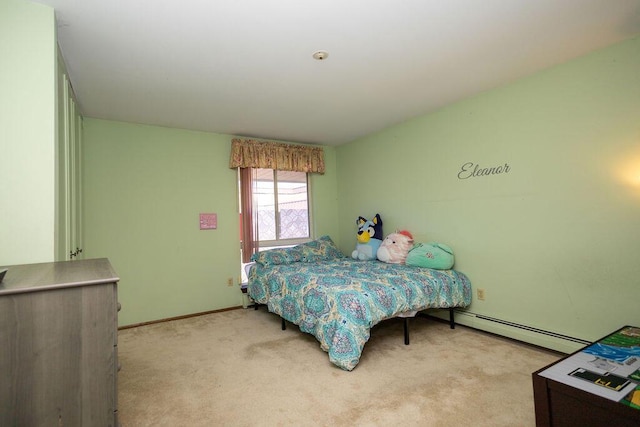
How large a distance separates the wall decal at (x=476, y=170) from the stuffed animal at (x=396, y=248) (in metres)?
0.93

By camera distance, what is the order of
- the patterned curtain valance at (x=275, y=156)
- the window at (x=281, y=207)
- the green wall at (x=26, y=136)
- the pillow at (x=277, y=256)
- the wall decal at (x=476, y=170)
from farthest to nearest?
the window at (x=281, y=207), the patterned curtain valance at (x=275, y=156), the pillow at (x=277, y=256), the wall decal at (x=476, y=170), the green wall at (x=26, y=136)

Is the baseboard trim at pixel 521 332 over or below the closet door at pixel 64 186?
below

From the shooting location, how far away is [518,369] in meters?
2.34

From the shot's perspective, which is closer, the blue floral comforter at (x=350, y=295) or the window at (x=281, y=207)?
the blue floral comforter at (x=350, y=295)

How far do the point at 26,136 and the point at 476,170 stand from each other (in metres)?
3.47

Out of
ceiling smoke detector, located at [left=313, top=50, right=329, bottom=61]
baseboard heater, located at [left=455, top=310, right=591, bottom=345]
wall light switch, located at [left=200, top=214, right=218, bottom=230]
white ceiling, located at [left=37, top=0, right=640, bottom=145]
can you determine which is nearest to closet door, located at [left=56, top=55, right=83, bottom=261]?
white ceiling, located at [left=37, top=0, right=640, bottom=145]

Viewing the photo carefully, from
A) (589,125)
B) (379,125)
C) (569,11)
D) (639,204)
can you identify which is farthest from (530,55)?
(379,125)

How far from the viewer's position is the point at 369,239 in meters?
4.24

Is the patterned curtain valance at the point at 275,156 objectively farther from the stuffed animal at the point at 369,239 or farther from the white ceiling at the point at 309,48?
the stuffed animal at the point at 369,239

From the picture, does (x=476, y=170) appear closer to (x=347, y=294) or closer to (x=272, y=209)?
(x=347, y=294)

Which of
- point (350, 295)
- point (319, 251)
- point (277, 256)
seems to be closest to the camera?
point (350, 295)

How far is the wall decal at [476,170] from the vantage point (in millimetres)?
3019

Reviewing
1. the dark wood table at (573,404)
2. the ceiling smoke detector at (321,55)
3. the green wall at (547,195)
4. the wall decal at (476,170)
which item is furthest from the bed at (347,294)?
the ceiling smoke detector at (321,55)

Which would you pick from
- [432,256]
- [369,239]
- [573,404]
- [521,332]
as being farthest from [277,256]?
[573,404]
